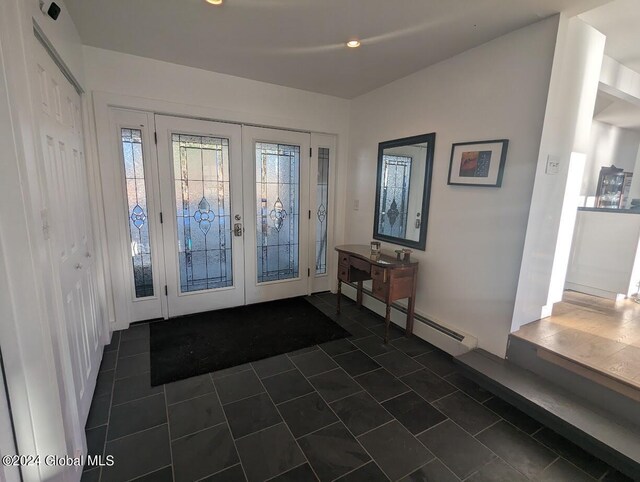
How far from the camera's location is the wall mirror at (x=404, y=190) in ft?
9.30

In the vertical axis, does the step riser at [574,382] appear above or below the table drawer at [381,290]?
below

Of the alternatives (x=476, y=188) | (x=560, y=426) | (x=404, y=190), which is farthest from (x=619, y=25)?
(x=560, y=426)

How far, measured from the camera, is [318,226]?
3920 mm

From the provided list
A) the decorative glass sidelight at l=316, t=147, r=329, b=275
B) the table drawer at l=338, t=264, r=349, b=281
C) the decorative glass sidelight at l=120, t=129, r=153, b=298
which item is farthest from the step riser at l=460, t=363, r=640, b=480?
the decorative glass sidelight at l=120, t=129, r=153, b=298

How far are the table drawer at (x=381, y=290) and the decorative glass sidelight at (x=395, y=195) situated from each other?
2.11 ft

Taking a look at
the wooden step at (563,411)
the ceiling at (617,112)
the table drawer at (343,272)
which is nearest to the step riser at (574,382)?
the wooden step at (563,411)

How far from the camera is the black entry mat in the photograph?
2.39 m

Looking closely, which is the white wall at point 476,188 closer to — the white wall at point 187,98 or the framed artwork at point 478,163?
the framed artwork at point 478,163

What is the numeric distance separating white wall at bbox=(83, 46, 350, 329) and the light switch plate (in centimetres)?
238

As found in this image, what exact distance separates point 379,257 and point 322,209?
4.04 feet

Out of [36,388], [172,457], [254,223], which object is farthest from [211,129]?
[172,457]

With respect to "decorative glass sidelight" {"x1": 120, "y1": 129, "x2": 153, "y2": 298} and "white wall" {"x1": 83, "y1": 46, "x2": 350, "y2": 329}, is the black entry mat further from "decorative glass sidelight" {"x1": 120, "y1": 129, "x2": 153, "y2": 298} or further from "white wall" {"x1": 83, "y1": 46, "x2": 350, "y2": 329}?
"white wall" {"x1": 83, "y1": 46, "x2": 350, "y2": 329}

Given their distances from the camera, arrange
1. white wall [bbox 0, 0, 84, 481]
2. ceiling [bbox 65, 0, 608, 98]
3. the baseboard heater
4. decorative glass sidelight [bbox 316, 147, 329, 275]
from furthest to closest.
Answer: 1. decorative glass sidelight [bbox 316, 147, 329, 275]
2. the baseboard heater
3. ceiling [bbox 65, 0, 608, 98]
4. white wall [bbox 0, 0, 84, 481]

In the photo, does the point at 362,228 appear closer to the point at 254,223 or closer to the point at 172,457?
the point at 254,223
